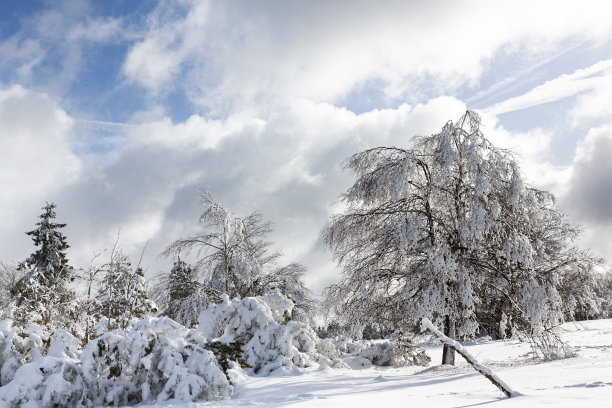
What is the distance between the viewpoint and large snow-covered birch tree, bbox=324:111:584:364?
1023 centimetres

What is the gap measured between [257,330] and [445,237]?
556cm

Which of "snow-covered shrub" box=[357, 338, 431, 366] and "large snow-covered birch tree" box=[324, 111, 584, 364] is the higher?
"large snow-covered birch tree" box=[324, 111, 584, 364]

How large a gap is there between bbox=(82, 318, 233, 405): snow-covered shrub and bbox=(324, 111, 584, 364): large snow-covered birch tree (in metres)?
5.77

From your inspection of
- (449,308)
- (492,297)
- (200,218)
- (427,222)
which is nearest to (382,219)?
(427,222)

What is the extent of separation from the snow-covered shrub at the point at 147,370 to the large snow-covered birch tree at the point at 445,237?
18.9ft

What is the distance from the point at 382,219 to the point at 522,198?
3.63 meters

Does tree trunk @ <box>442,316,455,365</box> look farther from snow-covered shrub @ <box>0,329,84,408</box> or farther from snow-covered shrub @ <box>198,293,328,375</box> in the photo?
snow-covered shrub @ <box>0,329,84,408</box>

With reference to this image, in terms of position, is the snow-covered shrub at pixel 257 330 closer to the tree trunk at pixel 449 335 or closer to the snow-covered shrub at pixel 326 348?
the snow-covered shrub at pixel 326 348

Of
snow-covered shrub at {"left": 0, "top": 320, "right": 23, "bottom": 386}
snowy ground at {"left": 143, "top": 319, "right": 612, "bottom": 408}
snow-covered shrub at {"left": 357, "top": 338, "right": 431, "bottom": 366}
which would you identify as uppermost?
snow-covered shrub at {"left": 0, "top": 320, "right": 23, "bottom": 386}

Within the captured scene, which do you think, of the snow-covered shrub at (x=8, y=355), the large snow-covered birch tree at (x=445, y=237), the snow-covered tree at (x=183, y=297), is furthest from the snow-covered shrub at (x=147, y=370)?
the snow-covered tree at (x=183, y=297)

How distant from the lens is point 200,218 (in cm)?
1658

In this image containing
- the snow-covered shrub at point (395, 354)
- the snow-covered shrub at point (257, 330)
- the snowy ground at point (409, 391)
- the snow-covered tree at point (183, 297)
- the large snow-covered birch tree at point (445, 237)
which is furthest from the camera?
the snow-covered tree at point (183, 297)

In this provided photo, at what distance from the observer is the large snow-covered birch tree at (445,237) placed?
10.2 metres

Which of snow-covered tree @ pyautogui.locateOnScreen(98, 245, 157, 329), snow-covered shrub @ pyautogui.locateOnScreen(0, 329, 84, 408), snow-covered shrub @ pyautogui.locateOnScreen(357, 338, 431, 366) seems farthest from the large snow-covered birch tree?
snow-covered shrub @ pyautogui.locateOnScreen(0, 329, 84, 408)
